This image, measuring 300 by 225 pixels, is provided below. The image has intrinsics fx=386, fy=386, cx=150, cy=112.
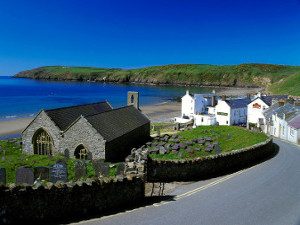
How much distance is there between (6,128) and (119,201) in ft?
168

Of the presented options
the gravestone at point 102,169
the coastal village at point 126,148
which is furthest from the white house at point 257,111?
the gravestone at point 102,169

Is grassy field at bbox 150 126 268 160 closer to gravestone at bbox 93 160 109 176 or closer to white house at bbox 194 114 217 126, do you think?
gravestone at bbox 93 160 109 176

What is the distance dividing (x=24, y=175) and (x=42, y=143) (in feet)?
52.3

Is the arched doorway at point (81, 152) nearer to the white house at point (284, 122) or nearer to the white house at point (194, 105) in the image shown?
the white house at point (284, 122)

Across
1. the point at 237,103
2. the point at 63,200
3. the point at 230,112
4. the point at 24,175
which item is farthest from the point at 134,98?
the point at 63,200

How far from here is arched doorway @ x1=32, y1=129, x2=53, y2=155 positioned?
33938mm

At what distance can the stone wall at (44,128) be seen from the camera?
33.0 m

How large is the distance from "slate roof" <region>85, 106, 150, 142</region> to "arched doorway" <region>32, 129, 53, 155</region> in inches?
188

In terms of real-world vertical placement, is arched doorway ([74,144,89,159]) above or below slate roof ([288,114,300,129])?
below

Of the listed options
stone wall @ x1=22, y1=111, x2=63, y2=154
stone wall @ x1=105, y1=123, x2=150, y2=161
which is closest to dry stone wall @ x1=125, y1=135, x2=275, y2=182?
stone wall @ x1=105, y1=123, x2=150, y2=161

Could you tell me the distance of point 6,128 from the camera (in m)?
62.6

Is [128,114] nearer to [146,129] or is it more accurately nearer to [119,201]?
[146,129]

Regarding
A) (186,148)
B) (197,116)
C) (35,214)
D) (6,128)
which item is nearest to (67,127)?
(186,148)

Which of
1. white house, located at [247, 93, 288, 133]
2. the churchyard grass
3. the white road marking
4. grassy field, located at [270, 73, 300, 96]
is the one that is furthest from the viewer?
grassy field, located at [270, 73, 300, 96]
